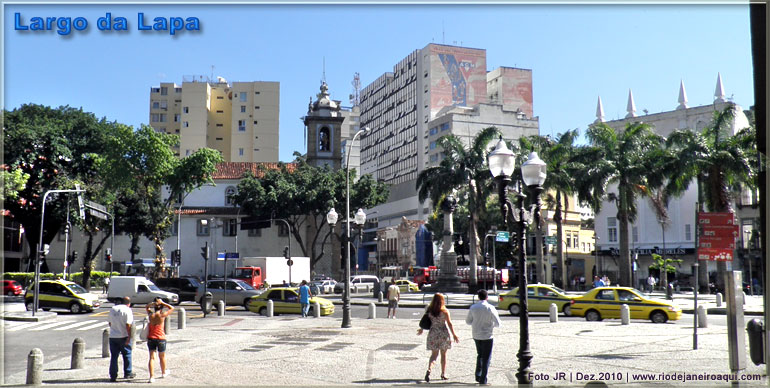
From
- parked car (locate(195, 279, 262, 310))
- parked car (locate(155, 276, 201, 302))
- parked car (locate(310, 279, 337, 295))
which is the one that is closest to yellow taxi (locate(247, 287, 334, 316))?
parked car (locate(195, 279, 262, 310))

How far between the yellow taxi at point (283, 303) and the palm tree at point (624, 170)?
2158 centimetres

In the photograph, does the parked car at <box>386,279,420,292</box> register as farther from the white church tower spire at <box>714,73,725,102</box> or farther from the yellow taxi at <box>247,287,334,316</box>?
the white church tower spire at <box>714,73,725,102</box>

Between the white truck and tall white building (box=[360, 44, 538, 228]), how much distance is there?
146 feet

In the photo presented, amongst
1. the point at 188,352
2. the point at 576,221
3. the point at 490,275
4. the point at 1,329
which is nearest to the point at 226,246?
the point at 490,275

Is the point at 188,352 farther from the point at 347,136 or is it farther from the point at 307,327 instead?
the point at 347,136

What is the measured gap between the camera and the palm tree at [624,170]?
4331 cm

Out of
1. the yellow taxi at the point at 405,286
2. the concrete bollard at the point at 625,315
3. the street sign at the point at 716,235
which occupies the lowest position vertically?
the yellow taxi at the point at 405,286

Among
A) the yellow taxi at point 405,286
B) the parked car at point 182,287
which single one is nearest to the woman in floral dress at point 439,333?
the parked car at point 182,287

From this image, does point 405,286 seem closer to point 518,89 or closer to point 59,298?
point 59,298

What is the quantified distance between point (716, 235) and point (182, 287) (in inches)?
1289

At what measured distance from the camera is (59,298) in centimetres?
A: 3231

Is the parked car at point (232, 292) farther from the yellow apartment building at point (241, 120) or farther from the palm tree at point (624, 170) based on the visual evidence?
the yellow apartment building at point (241, 120)

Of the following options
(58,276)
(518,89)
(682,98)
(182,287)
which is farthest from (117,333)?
(518,89)

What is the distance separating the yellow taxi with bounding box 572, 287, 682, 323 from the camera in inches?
958
